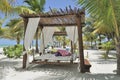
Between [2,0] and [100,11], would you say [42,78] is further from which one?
[2,0]

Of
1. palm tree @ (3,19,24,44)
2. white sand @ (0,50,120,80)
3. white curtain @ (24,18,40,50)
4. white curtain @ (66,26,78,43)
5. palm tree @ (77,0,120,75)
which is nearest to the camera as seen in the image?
palm tree @ (77,0,120,75)

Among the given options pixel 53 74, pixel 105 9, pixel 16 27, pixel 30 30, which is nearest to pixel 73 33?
pixel 30 30

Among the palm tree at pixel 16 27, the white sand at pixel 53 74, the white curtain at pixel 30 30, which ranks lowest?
the white sand at pixel 53 74

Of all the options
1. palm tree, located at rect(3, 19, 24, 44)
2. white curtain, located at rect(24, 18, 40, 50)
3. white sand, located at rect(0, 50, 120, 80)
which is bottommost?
white sand, located at rect(0, 50, 120, 80)

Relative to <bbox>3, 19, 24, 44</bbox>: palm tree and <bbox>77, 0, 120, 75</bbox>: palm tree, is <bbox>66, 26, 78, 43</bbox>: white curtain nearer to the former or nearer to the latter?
<bbox>77, 0, 120, 75</bbox>: palm tree

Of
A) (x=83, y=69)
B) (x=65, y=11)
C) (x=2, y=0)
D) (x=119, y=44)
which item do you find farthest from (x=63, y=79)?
(x=2, y=0)

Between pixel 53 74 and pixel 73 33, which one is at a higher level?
pixel 73 33

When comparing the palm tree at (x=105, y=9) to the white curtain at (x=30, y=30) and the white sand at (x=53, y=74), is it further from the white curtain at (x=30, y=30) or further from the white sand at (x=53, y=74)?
the white curtain at (x=30, y=30)

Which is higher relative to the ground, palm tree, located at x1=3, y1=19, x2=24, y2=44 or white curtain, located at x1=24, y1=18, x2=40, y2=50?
palm tree, located at x1=3, y1=19, x2=24, y2=44

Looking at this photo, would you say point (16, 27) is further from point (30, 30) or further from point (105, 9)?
point (105, 9)

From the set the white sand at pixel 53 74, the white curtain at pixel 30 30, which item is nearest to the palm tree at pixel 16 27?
the white sand at pixel 53 74

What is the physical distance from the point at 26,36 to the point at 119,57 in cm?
471

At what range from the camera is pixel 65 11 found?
1027cm

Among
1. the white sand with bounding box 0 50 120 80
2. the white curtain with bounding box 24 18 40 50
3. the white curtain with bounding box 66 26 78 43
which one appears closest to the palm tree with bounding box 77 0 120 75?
the white sand with bounding box 0 50 120 80
